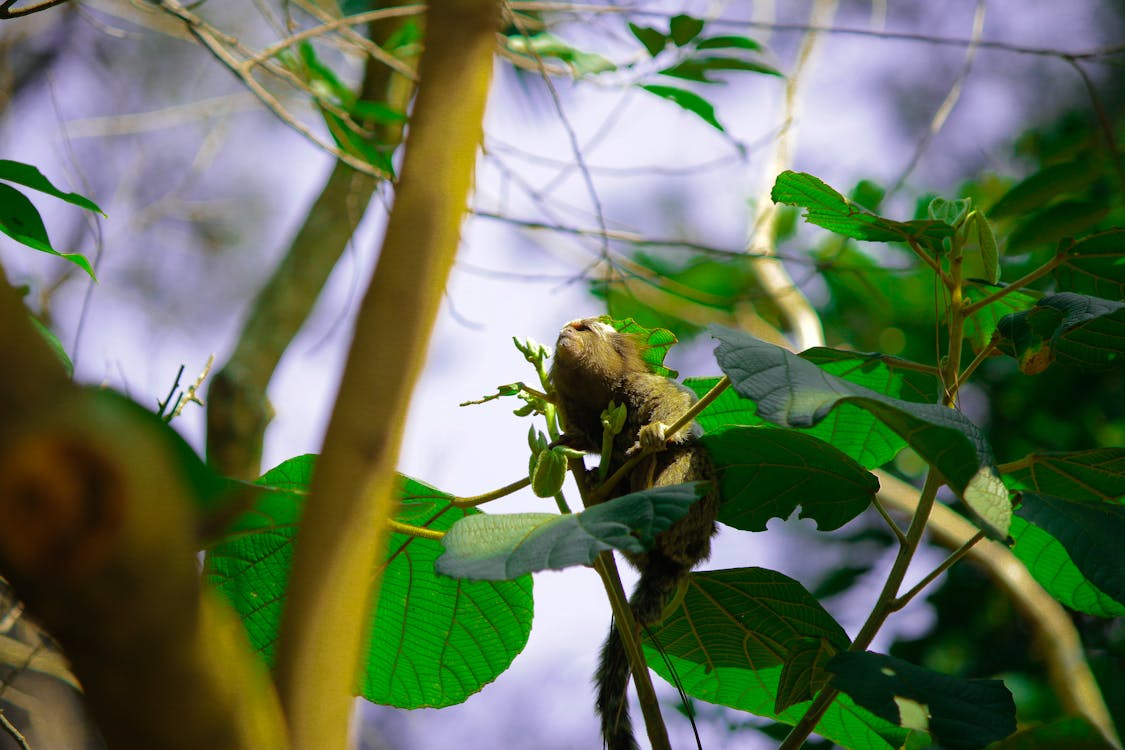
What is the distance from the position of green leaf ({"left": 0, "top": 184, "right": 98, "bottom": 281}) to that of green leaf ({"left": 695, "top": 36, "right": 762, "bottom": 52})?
1679 millimetres

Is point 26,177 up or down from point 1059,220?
down

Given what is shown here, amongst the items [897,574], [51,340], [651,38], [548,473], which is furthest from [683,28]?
[51,340]

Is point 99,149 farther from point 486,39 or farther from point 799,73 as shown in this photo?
point 486,39

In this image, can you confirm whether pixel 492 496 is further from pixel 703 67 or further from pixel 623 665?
pixel 703 67

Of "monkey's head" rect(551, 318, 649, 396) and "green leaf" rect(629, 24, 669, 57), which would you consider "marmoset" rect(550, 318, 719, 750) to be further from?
"green leaf" rect(629, 24, 669, 57)

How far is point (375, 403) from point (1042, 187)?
2.65m

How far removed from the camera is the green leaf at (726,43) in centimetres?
258

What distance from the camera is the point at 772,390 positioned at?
53.3 inches

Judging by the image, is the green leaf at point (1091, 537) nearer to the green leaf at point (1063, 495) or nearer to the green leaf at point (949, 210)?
the green leaf at point (1063, 495)

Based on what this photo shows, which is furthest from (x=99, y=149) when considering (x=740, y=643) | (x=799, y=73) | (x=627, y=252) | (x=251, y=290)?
(x=740, y=643)

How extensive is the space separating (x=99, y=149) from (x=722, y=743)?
525cm

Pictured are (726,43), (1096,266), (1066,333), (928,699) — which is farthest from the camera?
(726,43)

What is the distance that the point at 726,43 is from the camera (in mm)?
2586

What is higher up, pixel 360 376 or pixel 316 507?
pixel 360 376
